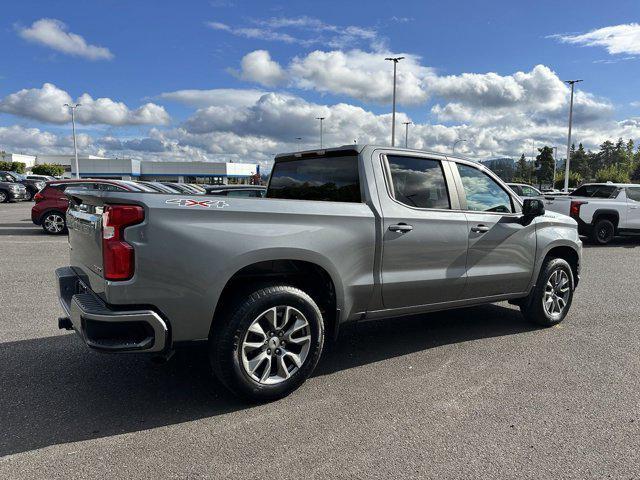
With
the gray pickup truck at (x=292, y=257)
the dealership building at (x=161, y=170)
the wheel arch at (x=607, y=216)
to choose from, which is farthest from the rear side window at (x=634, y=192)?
the dealership building at (x=161, y=170)

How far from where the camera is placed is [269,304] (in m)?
3.42

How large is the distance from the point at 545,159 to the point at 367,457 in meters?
98.9

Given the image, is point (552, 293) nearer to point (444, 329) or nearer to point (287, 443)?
point (444, 329)

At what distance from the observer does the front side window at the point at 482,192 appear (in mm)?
4762

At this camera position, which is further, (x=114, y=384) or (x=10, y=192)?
(x=10, y=192)

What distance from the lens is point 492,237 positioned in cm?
477

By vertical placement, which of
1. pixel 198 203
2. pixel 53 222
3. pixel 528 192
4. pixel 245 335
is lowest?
pixel 53 222

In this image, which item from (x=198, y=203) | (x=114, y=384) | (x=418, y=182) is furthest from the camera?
(x=418, y=182)

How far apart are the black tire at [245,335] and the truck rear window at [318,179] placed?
105 centimetres

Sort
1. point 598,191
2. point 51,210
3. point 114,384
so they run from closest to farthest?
point 114,384
point 51,210
point 598,191

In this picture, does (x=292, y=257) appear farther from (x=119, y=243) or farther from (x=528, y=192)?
(x=528, y=192)

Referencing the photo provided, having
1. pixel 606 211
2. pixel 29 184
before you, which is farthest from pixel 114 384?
pixel 29 184

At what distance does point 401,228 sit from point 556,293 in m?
2.53

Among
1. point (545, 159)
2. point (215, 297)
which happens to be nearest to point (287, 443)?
point (215, 297)
